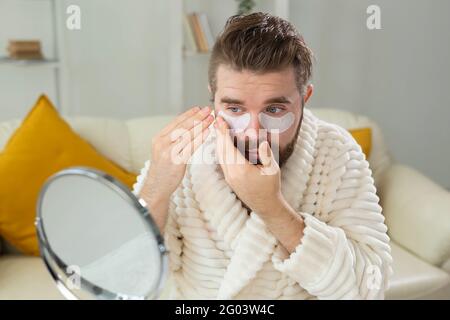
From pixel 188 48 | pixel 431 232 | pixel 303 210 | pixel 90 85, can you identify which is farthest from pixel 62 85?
pixel 303 210

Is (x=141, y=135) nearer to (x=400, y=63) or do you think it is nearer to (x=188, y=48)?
(x=188, y=48)

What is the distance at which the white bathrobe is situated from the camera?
632 mm

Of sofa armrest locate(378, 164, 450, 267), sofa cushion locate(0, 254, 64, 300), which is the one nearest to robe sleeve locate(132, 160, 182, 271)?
sofa cushion locate(0, 254, 64, 300)

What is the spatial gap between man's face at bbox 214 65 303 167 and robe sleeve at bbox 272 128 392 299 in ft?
0.37

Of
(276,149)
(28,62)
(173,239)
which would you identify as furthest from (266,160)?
(28,62)

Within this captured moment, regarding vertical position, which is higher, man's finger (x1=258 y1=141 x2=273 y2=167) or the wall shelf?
man's finger (x1=258 y1=141 x2=273 y2=167)

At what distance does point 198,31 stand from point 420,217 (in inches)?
25.0

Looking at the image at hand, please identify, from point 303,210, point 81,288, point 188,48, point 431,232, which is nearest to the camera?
point 81,288

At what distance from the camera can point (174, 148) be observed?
18.1 inches

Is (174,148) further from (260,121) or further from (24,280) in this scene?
(24,280)

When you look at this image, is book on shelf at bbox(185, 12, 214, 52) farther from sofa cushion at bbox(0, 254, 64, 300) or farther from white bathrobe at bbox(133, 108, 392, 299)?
sofa cushion at bbox(0, 254, 64, 300)

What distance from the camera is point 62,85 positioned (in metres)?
1.79

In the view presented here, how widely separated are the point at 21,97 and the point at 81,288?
5.05 ft
